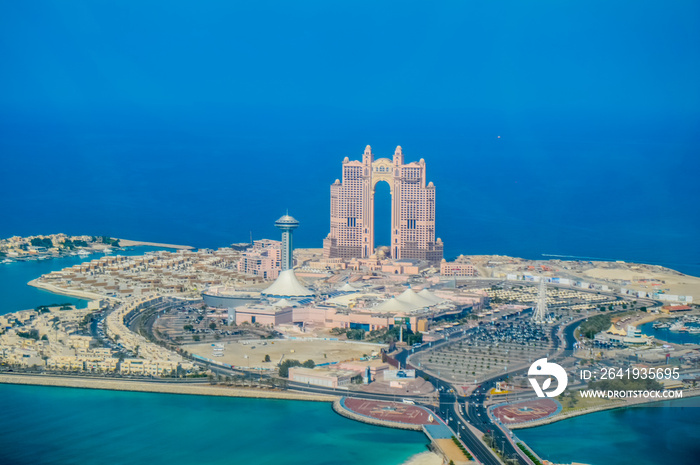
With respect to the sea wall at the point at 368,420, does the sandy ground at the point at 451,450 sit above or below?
below

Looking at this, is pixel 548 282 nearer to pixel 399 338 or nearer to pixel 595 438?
pixel 399 338

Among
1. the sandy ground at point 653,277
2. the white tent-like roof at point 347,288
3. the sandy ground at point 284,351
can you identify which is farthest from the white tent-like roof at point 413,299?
the sandy ground at point 653,277

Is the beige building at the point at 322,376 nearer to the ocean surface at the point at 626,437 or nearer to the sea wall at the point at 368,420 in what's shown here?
the sea wall at the point at 368,420

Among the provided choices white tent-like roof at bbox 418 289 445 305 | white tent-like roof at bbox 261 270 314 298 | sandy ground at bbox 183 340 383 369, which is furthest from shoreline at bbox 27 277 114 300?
white tent-like roof at bbox 418 289 445 305

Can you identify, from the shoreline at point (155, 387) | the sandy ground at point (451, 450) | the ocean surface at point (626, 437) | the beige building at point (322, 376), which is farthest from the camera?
the beige building at point (322, 376)

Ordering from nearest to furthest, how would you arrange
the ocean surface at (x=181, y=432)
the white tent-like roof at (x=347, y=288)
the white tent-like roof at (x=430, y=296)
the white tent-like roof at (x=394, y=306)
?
the ocean surface at (x=181, y=432) < the white tent-like roof at (x=394, y=306) < the white tent-like roof at (x=430, y=296) < the white tent-like roof at (x=347, y=288)

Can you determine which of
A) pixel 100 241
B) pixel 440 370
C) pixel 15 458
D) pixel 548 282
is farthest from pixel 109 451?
pixel 100 241
